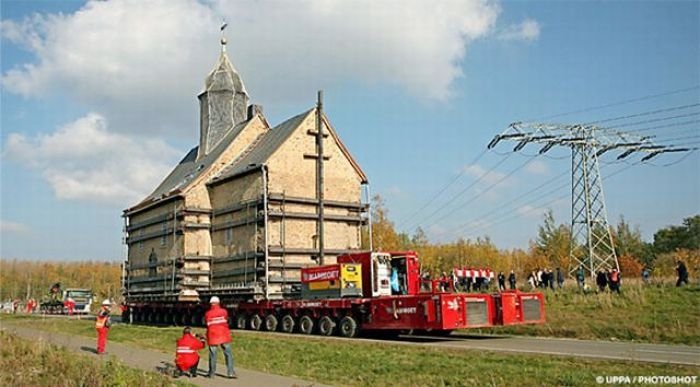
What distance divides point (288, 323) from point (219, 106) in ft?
54.0

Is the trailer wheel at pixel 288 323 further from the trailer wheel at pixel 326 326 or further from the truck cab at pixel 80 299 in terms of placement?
the truck cab at pixel 80 299

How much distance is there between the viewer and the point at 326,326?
76.1 ft

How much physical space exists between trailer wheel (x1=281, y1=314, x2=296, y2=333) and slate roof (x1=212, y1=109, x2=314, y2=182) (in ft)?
21.0

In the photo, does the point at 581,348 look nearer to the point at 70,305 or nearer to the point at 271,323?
the point at 271,323

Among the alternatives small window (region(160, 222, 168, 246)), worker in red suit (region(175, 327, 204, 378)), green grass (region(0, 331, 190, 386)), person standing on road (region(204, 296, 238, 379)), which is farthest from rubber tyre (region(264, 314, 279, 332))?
worker in red suit (region(175, 327, 204, 378))

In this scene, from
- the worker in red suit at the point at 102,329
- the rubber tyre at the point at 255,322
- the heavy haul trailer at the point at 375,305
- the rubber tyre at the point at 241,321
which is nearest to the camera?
the worker in red suit at the point at 102,329

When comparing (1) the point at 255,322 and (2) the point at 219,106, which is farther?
(2) the point at 219,106

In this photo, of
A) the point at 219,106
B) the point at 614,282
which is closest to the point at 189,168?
the point at 219,106

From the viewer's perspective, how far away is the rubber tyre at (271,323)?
2588 centimetres

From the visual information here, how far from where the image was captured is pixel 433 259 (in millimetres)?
72312

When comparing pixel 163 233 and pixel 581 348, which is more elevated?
pixel 163 233

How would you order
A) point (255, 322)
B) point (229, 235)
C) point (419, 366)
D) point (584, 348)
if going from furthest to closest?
1. point (229, 235)
2. point (255, 322)
3. point (584, 348)
4. point (419, 366)

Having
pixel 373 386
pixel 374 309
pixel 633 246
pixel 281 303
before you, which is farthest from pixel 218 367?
pixel 633 246

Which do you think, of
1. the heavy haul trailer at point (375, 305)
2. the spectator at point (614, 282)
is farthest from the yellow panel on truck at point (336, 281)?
the spectator at point (614, 282)
